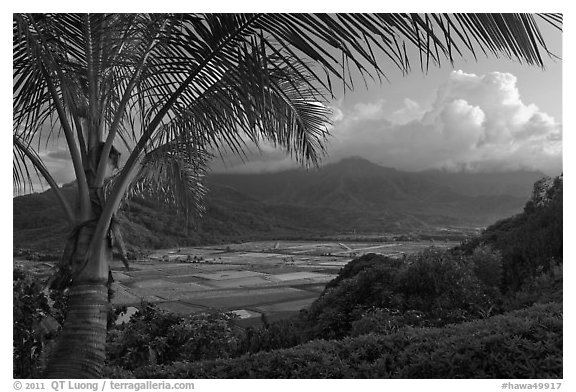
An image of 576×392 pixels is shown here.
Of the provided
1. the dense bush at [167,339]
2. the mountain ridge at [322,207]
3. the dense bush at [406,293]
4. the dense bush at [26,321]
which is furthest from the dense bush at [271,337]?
the dense bush at [26,321]

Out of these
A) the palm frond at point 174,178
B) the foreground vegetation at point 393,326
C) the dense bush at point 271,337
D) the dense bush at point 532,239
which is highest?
the palm frond at point 174,178

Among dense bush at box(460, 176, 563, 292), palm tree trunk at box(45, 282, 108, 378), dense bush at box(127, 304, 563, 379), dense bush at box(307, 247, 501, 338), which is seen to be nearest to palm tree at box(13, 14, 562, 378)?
palm tree trunk at box(45, 282, 108, 378)

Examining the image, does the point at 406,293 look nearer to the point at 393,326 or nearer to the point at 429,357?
the point at 393,326

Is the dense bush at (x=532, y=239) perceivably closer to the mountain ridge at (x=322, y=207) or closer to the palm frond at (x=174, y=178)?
the mountain ridge at (x=322, y=207)

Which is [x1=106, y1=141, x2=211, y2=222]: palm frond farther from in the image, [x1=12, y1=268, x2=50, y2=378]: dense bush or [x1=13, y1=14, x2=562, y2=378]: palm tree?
[x1=12, y1=268, x2=50, y2=378]: dense bush

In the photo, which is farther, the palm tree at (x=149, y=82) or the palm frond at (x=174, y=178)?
the palm frond at (x=174, y=178)

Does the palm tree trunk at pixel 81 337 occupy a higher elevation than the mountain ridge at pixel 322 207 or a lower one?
→ lower

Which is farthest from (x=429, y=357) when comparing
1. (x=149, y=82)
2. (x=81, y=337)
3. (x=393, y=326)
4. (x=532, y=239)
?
(x=532, y=239)
